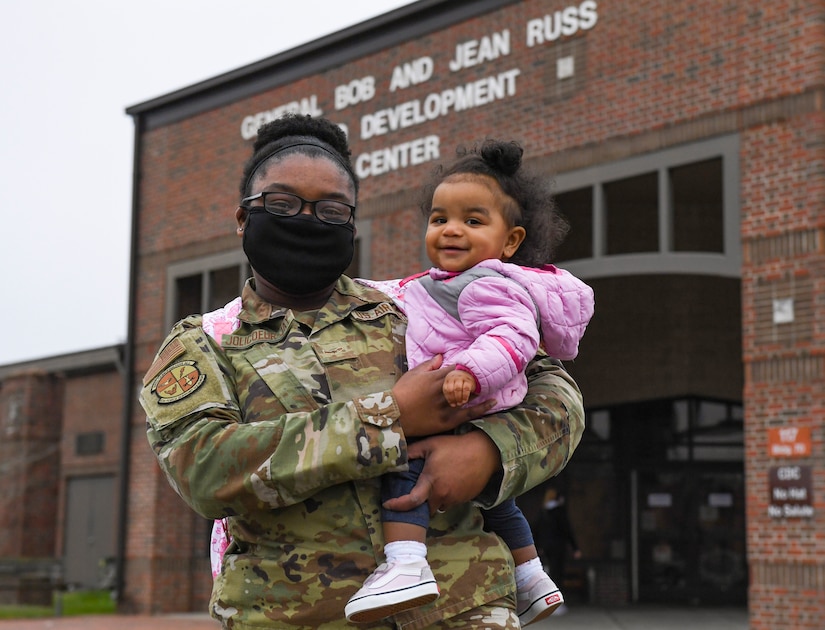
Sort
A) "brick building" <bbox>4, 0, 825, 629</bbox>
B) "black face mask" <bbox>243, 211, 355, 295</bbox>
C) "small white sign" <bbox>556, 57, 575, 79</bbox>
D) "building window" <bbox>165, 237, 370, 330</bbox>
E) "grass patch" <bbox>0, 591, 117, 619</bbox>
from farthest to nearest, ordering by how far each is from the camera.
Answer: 1. "grass patch" <bbox>0, 591, 117, 619</bbox>
2. "building window" <bbox>165, 237, 370, 330</bbox>
3. "small white sign" <bbox>556, 57, 575, 79</bbox>
4. "brick building" <bbox>4, 0, 825, 629</bbox>
5. "black face mask" <bbox>243, 211, 355, 295</bbox>

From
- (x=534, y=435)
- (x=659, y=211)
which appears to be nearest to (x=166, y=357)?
(x=534, y=435)

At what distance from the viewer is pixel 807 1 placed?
11.4 m

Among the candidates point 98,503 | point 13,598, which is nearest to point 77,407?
point 98,503

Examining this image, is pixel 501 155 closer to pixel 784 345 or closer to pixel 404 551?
pixel 404 551

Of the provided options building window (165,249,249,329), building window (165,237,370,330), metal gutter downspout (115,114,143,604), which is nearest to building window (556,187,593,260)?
building window (165,237,370,330)

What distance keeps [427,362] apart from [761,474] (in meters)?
9.57

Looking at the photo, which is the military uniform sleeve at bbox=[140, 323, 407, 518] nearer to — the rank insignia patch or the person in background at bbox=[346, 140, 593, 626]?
the rank insignia patch

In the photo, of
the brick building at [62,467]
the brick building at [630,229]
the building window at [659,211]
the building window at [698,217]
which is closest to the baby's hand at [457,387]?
the building window at [659,211]

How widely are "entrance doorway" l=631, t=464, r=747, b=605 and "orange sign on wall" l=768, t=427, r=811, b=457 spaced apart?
6.19 meters

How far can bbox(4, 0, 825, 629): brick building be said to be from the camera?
11.4 meters

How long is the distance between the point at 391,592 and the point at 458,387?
0.46 m

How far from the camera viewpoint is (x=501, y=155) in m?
3.06

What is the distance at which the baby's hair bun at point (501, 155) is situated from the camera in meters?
3.06

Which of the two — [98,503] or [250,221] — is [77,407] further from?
[250,221]
